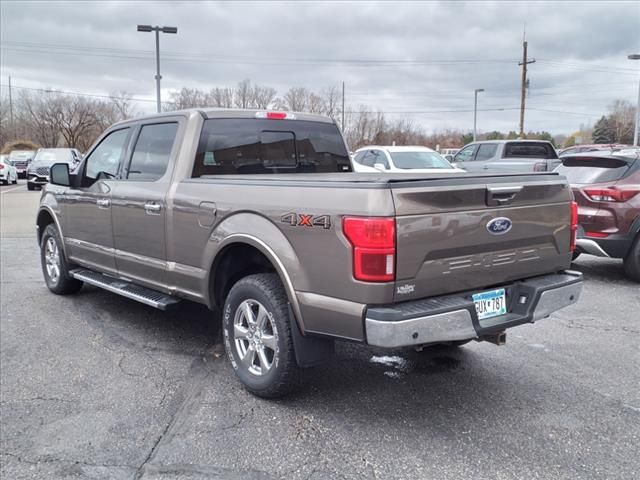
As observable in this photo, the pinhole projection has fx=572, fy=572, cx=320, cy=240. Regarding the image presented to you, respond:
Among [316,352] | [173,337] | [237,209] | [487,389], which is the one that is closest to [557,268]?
[487,389]

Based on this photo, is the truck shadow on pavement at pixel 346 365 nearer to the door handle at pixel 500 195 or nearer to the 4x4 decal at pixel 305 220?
the 4x4 decal at pixel 305 220

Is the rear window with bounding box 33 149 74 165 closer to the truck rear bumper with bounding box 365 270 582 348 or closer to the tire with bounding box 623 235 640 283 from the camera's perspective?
the tire with bounding box 623 235 640 283

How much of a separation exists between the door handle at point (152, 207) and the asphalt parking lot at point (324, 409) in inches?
47.1

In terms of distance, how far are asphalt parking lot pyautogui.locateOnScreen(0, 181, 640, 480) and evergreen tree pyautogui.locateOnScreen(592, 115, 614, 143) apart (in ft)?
224

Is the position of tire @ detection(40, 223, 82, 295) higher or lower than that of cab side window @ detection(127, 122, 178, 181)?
lower

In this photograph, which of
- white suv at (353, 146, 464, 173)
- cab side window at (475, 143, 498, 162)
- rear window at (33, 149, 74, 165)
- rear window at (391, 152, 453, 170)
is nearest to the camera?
white suv at (353, 146, 464, 173)

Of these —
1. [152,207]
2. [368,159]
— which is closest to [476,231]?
[152,207]

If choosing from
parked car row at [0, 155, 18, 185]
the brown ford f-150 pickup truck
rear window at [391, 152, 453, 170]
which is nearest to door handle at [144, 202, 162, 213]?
the brown ford f-150 pickup truck

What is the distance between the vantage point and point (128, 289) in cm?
512

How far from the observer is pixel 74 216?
6.02m

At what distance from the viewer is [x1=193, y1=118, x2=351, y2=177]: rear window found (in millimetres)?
4629

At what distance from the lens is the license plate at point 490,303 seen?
342 cm

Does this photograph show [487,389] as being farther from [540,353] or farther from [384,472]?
[384,472]

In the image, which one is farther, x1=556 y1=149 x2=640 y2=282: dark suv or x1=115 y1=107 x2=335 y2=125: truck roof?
x1=556 y1=149 x2=640 y2=282: dark suv
